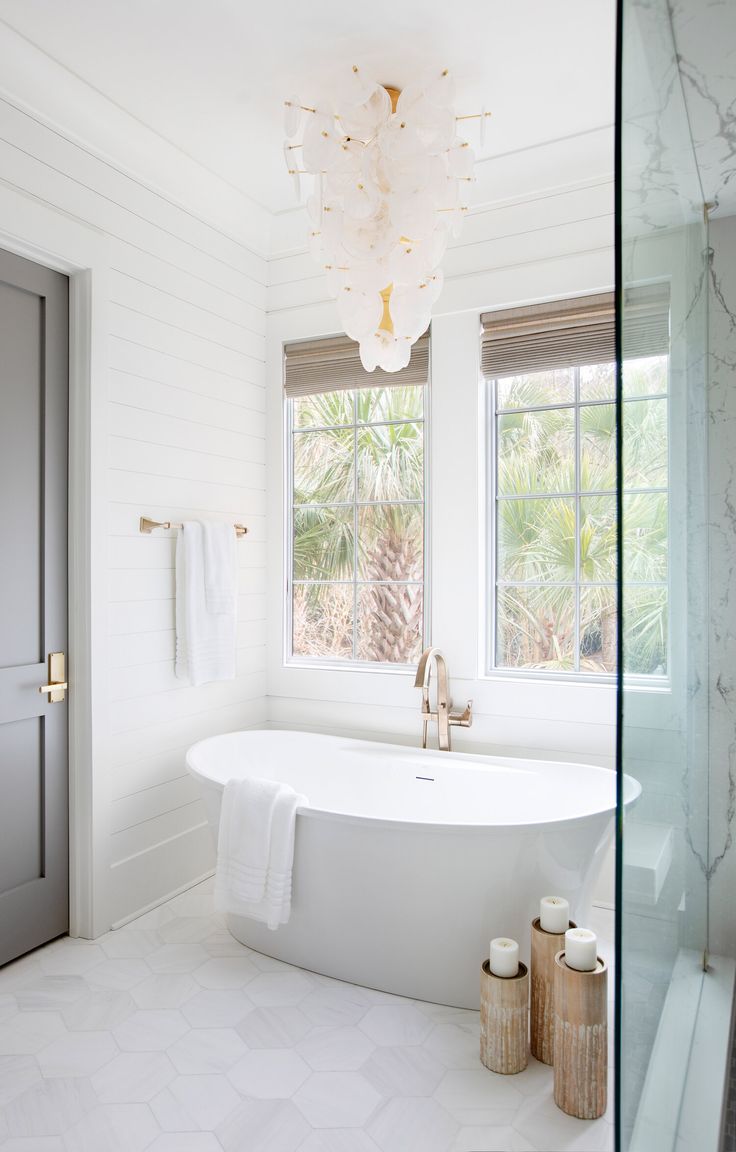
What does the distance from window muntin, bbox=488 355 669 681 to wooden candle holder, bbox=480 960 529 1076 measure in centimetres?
130

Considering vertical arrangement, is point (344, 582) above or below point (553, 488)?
below

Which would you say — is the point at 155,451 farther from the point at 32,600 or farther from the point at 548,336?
the point at 548,336

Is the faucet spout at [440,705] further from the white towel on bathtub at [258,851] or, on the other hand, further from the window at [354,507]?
the white towel on bathtub at [258,851]

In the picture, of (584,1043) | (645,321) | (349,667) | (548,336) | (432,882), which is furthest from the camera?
(349,667)

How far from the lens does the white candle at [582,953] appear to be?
176 cm

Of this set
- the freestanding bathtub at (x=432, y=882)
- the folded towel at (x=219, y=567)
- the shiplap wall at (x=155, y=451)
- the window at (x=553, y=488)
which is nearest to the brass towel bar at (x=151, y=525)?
the shiplap wall at (x=155, y=451)

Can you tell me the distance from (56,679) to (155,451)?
3.00ft

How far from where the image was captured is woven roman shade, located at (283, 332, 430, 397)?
3.20m

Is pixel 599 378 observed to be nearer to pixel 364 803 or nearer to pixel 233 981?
pixel 364 803

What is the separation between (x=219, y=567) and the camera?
3012 mm

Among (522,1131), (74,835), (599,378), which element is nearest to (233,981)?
(74,835)

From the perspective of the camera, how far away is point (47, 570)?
2.47 metres

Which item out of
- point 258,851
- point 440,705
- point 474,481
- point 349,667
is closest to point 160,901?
point 258,851

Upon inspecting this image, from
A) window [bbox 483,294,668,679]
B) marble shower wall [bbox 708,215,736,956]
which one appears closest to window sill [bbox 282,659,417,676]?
window [bbox 483,294,668,679]
